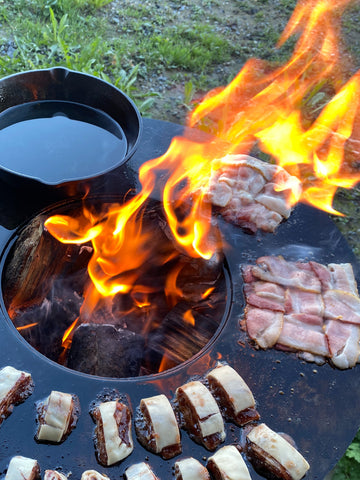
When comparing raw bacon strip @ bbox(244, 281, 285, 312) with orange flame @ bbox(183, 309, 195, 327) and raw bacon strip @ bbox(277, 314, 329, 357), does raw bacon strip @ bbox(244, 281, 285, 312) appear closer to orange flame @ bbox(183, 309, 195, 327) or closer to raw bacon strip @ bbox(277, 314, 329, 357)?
raw bacon strip @ bbox(277, 314, 329, 357)

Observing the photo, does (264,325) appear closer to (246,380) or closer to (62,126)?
(246,380)

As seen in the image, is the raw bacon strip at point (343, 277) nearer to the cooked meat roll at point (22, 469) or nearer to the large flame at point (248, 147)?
the large flame at point (248, 147)

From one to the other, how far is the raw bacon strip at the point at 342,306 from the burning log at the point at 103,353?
1.08m

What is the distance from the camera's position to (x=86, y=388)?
79.7 inches

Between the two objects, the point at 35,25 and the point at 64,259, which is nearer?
the point at 64,259

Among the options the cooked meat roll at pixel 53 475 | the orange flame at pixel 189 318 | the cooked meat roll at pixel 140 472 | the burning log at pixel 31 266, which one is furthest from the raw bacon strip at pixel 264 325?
the burning log at pixel 31 266

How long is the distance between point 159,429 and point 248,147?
7.44ft

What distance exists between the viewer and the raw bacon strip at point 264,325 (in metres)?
2.28

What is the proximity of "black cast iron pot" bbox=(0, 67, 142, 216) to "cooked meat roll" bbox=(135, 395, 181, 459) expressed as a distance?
1219 mm

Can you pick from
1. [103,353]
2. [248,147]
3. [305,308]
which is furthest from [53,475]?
[248,147]

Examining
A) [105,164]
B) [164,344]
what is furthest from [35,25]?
[164,344]

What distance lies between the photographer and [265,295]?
8.03 ft

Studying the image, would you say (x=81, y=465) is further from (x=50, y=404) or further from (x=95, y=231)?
(x=95, y=231)

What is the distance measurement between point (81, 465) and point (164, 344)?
996mm
